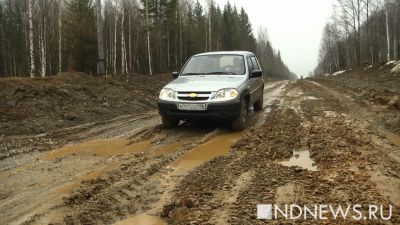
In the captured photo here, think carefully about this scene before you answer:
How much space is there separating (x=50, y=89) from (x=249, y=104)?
24.0 ft

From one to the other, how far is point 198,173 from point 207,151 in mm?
1456

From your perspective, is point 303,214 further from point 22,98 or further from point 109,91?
point 109,91

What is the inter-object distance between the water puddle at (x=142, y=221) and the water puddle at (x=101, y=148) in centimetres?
297

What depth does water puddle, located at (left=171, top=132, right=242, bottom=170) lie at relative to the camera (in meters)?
5.76

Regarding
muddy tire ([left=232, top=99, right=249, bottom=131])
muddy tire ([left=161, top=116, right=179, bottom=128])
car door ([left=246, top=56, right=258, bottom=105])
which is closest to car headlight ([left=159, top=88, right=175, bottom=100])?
muddy tire ([left=161, top=116, right=179, bottom=128])

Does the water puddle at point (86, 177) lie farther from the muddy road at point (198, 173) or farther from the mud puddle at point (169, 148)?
the mud puddle at point (169, 148)

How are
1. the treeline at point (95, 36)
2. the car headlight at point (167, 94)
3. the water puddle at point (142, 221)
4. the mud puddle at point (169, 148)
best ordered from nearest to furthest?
the water puddle at point (142, 221) < the mud puddle at point (169, 148) < the car headlight at point (167, 94) < the treeline at point (95, 36)

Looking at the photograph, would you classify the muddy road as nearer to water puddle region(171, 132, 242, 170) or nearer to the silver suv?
water puddle region(171, 132, 242, 170)

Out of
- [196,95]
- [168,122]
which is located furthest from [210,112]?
[168,122]

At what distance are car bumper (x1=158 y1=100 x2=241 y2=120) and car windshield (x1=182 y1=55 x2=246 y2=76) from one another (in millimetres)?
1440

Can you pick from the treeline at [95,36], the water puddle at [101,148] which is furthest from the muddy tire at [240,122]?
the treeline at [95,36]

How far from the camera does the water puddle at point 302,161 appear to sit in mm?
5373

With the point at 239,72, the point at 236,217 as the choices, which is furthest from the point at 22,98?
the point at 236,217

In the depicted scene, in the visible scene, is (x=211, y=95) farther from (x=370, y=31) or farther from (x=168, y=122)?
(x=370, y=31)
